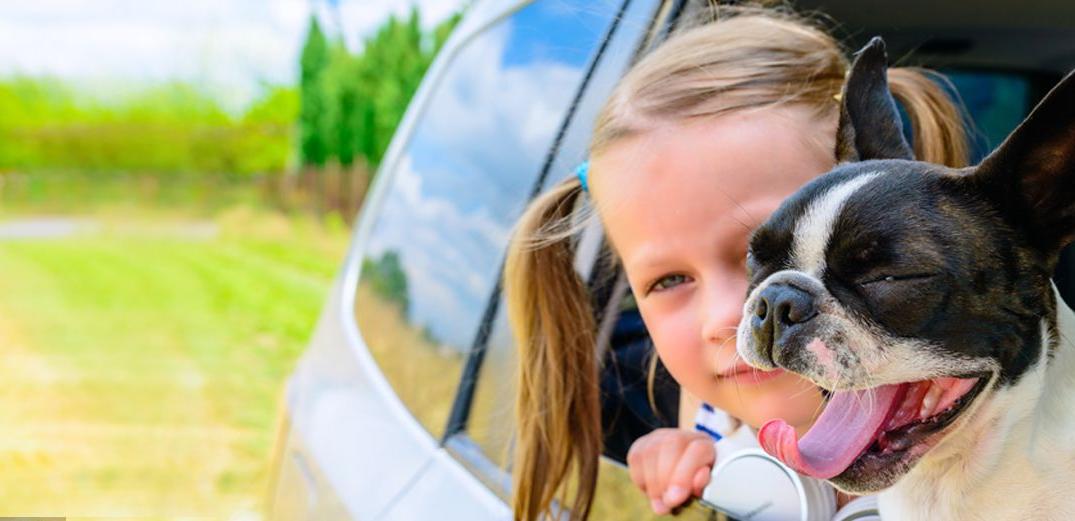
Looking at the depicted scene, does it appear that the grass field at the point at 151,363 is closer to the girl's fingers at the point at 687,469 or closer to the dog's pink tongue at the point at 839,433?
the girl's fingers at the point at 687,469

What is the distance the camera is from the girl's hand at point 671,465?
2.08m

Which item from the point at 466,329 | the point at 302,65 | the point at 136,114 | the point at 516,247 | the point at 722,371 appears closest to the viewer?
the point at 722,371

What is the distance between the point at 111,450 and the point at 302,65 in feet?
53.3

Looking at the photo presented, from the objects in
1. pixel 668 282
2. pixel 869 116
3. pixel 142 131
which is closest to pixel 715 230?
pixel 668 282

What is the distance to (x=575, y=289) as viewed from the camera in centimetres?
273

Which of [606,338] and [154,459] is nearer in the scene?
[606,338]

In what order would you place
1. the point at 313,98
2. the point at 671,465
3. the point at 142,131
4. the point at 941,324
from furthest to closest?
1. the point at 142,131
2. the point at 313,98
3. the point at 671,465
4. the point at 941,324

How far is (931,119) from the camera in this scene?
7.38 feet

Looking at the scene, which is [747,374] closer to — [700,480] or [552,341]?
[700,480]

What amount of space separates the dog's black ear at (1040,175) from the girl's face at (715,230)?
58 centimetres

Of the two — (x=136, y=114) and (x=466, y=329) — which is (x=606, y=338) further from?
(x=136, y=114)

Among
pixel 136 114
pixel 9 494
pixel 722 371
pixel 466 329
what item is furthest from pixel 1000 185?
pixel 136 114

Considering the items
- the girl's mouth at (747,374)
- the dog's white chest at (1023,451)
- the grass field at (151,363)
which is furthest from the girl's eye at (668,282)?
the grass field at (151,363)

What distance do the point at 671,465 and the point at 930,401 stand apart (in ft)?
2.24
